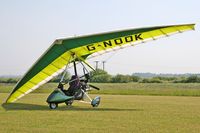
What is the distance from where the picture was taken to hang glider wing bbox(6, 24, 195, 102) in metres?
14.8

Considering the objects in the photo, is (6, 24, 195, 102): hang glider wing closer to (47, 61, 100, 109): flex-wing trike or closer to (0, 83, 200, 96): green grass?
(47, 61, 100, 109): flex-wing trike

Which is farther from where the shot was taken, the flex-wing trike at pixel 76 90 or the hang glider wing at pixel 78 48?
the flex-wing trike at pixel 76 90

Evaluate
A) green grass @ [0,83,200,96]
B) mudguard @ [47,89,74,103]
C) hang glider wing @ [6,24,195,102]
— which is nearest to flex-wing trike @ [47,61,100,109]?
mudguard @ [47,89,74,103]

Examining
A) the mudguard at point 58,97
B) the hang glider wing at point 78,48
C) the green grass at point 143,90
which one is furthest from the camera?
the green grass at point 143,90

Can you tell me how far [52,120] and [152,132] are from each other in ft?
10.7

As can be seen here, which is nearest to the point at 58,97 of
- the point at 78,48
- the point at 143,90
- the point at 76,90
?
the point at 76,90

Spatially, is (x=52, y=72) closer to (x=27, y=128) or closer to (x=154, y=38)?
(x=154, y=38)

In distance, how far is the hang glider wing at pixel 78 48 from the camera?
14805 millimetres

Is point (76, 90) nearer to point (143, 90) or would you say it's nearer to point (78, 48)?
point (78, 48)

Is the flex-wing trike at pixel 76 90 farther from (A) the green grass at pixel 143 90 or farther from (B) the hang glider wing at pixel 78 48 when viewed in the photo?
(A) the green grass at pixel 143 90

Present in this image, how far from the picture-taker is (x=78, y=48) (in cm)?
1605

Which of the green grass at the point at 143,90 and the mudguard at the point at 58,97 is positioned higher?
the green grass at the point at 143,90

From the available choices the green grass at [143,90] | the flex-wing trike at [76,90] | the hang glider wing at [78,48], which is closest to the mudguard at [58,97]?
the flex-wing trike at [76,90]

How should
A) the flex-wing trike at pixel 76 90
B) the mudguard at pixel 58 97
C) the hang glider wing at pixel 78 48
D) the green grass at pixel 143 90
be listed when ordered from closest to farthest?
the hang glider wing at pixel 78 48, the mudguard at pixel 58 97, the flex-wing trike at pixel 76 90, the green grass at pixel 143 90
